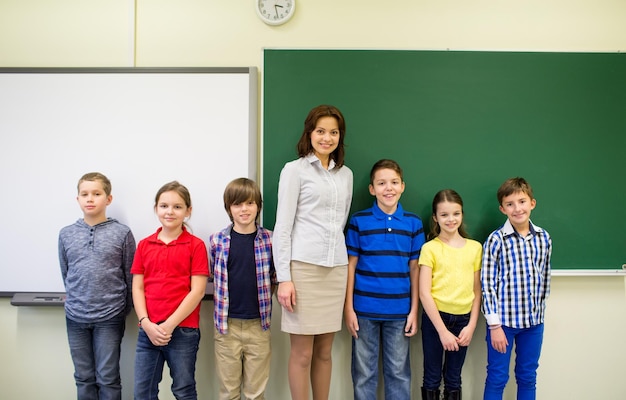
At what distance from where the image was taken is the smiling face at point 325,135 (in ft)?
6.18

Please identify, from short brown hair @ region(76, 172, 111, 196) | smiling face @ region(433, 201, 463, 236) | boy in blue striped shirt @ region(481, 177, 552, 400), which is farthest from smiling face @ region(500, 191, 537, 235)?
short brown hair @ region(76, 172, 111, 196)

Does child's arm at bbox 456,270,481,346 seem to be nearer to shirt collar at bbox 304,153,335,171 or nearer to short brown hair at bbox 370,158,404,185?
short brown hair at bbox 370,158,404,185

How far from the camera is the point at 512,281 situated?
6.56 ft

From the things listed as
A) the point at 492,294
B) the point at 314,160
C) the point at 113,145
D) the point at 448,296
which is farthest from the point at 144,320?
the point at 492,294

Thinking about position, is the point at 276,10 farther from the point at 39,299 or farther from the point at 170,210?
the point at 39,299

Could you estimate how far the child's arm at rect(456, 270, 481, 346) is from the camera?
1.99 meters

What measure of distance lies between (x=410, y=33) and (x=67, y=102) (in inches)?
83.4

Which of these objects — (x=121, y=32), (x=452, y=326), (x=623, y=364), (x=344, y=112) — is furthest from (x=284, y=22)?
(x=623, y=364)

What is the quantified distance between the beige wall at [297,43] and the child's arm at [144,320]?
2.45 ft

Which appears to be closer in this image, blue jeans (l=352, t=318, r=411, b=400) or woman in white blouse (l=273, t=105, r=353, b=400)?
woman in white blouse (l=273, t=105, r=353, b=400)

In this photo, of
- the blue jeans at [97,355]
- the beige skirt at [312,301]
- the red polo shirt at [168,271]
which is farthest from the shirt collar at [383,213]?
the blue jeans at [97,355]

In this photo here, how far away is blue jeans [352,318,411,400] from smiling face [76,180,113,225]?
5.11ft

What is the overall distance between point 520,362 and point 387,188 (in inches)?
48.3

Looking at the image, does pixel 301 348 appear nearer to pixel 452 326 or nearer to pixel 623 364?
pixel 452 326
